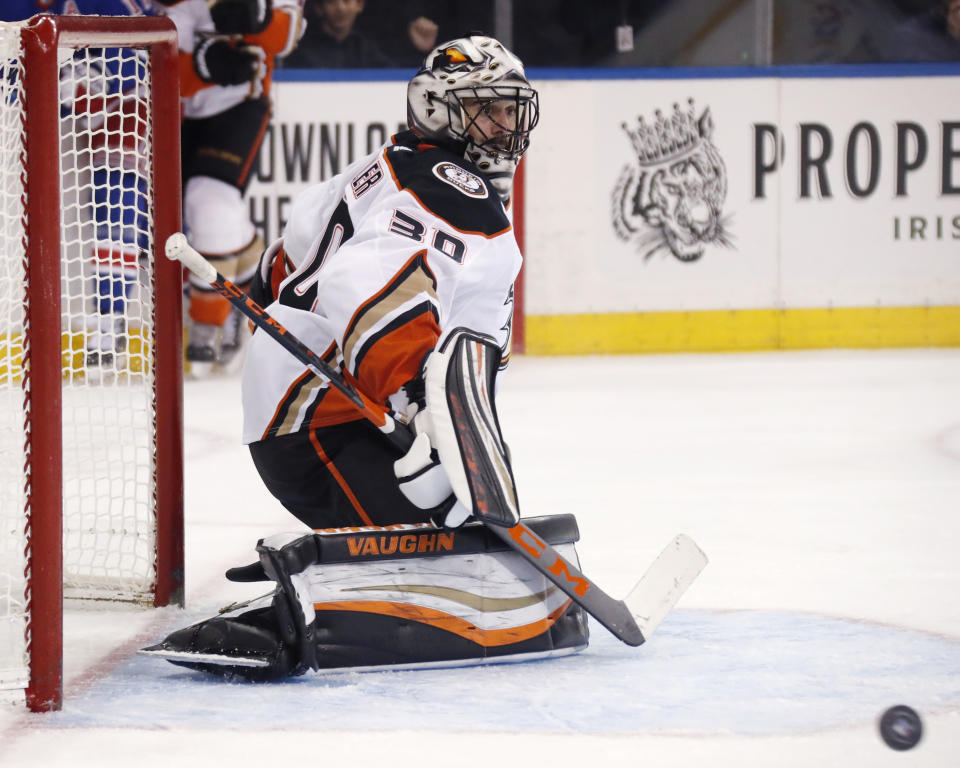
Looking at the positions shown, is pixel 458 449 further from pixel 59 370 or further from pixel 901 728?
pixel 901 728

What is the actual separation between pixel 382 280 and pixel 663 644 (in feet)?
2.00

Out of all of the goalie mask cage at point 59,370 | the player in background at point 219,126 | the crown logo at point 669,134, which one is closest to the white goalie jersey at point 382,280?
the goalie mask cage at point 59,370

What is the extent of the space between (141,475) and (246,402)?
1304 millimetres

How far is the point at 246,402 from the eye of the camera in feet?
6.98

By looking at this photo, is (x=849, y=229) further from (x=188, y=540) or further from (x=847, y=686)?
(x=847, y=686)

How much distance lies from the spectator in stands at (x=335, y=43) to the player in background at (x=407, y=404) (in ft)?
12.3

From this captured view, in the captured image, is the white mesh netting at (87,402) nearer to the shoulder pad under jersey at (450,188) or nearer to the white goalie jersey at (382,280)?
the white goalie jersey at (382,280)

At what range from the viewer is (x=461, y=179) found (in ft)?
6.37

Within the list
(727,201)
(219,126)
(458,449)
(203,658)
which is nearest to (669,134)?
(727,201)

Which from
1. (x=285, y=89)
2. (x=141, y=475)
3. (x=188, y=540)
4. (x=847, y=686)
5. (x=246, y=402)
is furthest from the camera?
(x=285, y=89)

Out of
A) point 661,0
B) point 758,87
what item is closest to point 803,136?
point 758,87

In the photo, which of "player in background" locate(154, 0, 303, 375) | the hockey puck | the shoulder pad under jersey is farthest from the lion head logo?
the hockey puck

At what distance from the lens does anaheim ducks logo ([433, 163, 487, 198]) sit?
6.32ft

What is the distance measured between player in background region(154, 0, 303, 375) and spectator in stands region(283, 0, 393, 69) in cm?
34
